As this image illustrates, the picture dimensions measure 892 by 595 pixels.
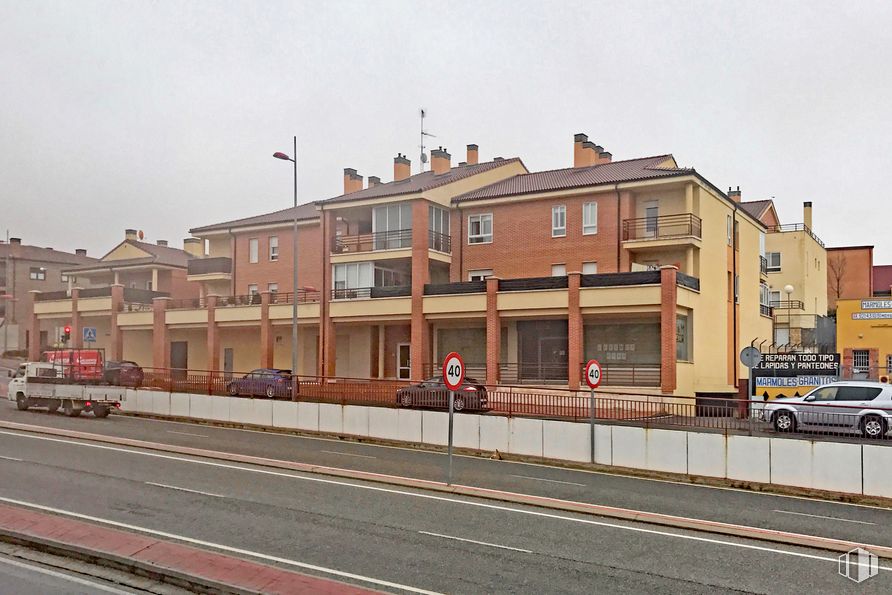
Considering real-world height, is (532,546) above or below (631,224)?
below

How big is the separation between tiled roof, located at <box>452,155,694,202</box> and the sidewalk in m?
29.8

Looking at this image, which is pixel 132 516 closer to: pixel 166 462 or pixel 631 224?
pixel 166 462

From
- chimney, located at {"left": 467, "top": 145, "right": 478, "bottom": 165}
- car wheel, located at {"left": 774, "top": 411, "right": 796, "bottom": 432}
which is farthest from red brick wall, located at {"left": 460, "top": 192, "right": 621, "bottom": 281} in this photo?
car wheel, located at {"left": 774, "top": 411, "right": 796, "bottom": 432}

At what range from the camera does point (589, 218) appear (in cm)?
3822

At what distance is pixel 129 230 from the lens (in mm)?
66312

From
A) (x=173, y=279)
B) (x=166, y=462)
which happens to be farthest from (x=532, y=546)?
(x=173, y=279)

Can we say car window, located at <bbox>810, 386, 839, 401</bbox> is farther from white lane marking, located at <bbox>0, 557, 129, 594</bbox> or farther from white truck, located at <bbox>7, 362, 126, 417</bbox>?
white truck, located at <bbox>7, 362, 126, 417</bbox>

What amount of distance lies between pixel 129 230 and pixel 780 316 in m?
52.6

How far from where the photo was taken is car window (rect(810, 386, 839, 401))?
25070 mm

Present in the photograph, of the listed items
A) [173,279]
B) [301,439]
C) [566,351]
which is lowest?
[301,439]

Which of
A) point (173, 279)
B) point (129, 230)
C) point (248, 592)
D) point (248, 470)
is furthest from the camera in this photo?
point (129, 230)

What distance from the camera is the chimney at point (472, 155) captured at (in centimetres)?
5138

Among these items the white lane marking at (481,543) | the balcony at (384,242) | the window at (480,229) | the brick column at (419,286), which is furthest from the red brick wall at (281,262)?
the white lane marking at (481,543)

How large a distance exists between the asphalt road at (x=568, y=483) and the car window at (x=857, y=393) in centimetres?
919
